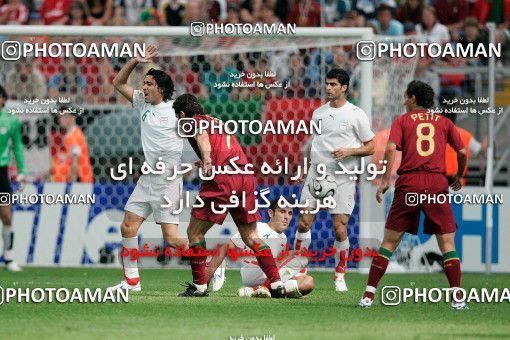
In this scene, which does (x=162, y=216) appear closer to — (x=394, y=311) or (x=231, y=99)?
(x=394, y=311)

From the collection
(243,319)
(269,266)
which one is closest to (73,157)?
(269,266)

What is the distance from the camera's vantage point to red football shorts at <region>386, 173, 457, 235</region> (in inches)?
473

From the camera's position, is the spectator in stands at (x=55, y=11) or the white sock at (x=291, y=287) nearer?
the white sock at (x=291, y=287)

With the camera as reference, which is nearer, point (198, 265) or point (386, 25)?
point (198, 265)

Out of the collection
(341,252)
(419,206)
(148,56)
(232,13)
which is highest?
(232,13)

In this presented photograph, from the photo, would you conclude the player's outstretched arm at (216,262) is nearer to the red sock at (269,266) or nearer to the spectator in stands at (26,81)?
the red sock at (269,266)

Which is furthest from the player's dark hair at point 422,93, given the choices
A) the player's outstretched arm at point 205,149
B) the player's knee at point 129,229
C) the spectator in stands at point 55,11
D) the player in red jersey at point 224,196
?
the spectator in stands at point 55,11

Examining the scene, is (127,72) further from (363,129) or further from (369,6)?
(369,6)

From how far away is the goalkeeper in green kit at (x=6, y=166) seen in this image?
17.5 meters

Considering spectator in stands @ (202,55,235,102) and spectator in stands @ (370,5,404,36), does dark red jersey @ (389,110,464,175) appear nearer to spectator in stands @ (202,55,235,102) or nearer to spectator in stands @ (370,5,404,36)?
spectator in stands @ (202,55,235,102)

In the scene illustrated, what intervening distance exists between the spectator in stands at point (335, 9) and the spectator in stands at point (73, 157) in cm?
534

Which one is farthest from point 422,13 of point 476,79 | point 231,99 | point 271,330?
point 271,330

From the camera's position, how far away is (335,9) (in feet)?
72.6

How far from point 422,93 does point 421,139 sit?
16.5 inches
